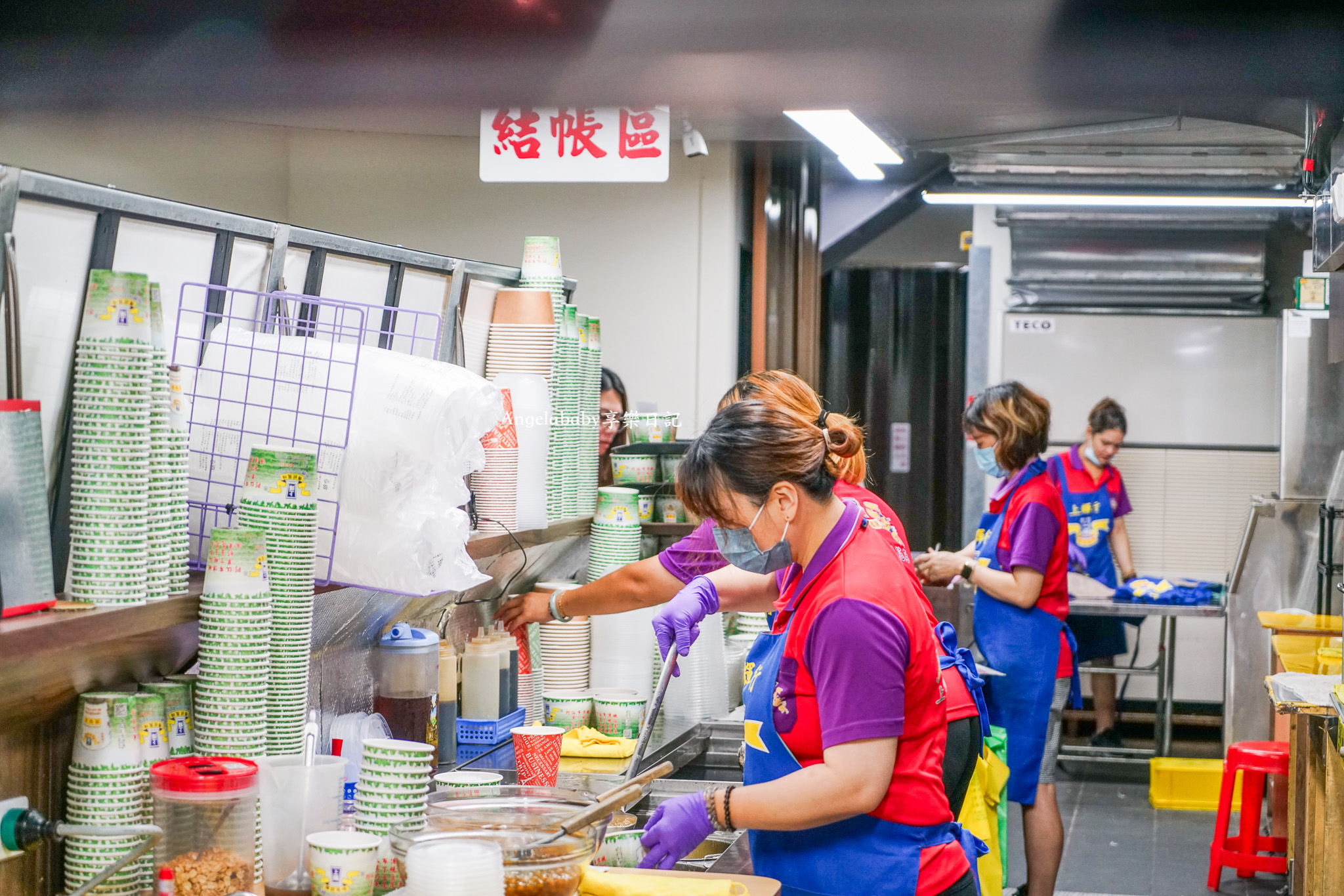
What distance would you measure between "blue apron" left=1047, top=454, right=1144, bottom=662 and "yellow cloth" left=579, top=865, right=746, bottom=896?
5.21m

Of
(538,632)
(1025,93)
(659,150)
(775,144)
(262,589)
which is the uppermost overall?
(775,144)

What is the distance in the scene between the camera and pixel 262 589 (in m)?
1.66

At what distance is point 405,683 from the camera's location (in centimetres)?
240

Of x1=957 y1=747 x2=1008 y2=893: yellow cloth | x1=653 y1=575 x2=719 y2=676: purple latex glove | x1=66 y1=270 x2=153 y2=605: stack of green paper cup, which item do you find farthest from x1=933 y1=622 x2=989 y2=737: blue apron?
x1=66 y1=270 x2=153 y2=605: stack of green paper cup

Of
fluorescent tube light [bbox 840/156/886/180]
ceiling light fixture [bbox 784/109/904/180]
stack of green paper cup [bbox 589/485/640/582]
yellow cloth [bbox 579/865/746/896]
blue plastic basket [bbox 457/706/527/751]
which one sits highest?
fluorescent tube light [bbox 840/156/886/180]

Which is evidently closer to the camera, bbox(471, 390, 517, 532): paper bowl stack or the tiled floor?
bbox(471, 390, 517, 532): paper bowl stack

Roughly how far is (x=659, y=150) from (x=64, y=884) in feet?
8.84

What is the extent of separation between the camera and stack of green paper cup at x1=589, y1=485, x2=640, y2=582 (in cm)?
336

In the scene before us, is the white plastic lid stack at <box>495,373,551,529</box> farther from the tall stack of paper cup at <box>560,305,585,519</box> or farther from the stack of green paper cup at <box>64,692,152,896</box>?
the stack of green paper cup at <box>64,692,152,896</box>

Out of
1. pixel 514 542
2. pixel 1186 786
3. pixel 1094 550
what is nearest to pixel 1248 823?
pixel 1186 786

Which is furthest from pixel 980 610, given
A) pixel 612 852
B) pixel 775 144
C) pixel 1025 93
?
pixel 1025 93

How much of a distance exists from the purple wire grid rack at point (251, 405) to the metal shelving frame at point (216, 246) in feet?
0.29

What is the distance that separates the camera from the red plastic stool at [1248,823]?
4.68 meters

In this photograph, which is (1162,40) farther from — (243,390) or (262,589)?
(243,390)
